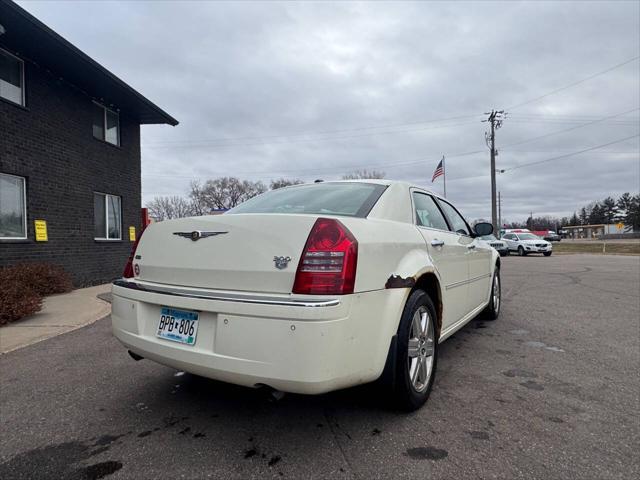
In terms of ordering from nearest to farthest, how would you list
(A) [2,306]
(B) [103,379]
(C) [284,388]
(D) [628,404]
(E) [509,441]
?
(C) [284,388] → (E) [509,441] → (D) [628,404] → (B) [103,379] → (A) [2,306]

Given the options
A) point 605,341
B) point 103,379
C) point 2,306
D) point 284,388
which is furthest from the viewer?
point 2,306

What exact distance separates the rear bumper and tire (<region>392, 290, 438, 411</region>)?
13 cm

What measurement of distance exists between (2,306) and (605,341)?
720 cm

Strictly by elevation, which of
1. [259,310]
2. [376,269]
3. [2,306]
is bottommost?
[2,306]

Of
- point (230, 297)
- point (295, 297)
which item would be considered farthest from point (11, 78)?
point (295, 297)

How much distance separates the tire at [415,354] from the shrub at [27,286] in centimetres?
527

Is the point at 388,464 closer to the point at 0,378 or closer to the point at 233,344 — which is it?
the point at 233,344

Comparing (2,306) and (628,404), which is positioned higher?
(2,306)

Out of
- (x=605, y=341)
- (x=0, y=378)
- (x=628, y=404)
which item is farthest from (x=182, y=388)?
(x=605, y=341)

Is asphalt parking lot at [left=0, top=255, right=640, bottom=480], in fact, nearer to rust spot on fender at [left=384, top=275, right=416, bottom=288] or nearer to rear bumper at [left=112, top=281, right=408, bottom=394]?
rear bumper at [left=112, top=281, right=408, bottom=394]

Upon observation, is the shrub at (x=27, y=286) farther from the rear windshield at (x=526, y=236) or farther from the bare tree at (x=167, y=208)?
the bare tree at (x=167, y=208)

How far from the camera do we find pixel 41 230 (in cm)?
832

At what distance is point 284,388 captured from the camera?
2008 mm

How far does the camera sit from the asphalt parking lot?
6.66ft
